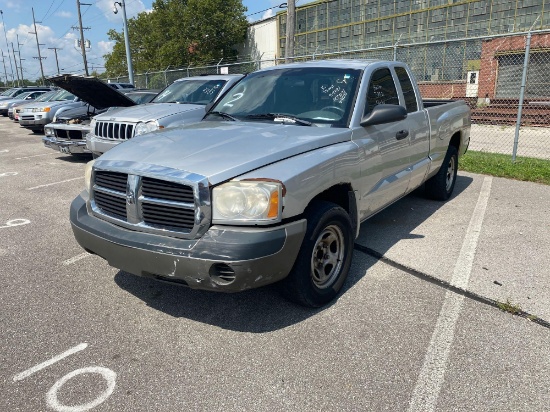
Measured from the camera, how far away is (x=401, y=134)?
434cm

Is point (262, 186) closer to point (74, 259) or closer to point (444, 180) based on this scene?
point (74, 259)

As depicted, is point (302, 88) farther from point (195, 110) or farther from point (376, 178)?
point (195, 110)

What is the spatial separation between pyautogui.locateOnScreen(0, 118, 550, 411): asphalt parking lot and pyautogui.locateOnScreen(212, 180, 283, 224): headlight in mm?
861

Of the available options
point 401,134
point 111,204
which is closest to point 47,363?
point 111,204

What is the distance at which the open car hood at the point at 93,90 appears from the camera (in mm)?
7707

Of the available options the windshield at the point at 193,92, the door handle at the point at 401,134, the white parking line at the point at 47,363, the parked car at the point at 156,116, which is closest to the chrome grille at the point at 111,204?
the white parking line at the point at 47,363

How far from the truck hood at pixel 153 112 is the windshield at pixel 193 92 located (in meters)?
0.43

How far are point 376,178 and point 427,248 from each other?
1.12 m

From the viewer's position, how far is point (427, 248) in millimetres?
4492

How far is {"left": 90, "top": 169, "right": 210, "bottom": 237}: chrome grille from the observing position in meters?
2.72

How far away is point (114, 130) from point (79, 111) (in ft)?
12.2

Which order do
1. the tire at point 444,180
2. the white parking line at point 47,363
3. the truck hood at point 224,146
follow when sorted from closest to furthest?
the white parking line at point 47,363, the truck hood at point 224,146, the tire at point 444,180

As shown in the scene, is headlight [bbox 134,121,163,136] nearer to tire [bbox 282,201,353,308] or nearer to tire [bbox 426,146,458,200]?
tire [bbox 426,146,458,200]

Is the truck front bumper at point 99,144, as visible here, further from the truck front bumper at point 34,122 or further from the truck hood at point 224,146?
the truck front bumper at point 34,122
